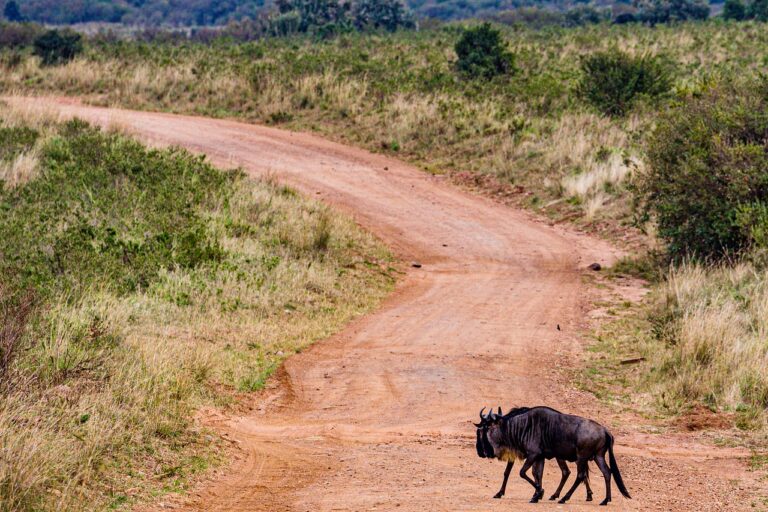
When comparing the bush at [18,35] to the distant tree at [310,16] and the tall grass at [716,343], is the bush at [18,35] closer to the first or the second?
the distant tree at [310,16]

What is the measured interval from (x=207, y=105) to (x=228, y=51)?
7148 millimetres

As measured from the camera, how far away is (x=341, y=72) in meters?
29.8

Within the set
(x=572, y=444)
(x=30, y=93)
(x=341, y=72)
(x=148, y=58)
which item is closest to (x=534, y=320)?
(x=572, y=444)

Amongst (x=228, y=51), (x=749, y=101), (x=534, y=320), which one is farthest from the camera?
(x=228, y=51)

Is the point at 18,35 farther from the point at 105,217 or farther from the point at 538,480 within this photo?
the point at 538,480

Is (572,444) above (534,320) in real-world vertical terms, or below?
above

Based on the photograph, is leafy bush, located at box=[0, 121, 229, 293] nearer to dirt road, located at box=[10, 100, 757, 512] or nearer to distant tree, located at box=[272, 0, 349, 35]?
dirt road, located at box=[10, 100, 757, 512]

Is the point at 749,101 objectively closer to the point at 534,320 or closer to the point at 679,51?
the point at 534,320

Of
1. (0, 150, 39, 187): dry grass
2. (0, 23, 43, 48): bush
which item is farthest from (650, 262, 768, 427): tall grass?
(0, 23, 43, 48): bush

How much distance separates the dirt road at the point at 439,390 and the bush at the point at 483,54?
988 cm

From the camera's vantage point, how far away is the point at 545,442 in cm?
673

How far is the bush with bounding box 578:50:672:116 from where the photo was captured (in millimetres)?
25406

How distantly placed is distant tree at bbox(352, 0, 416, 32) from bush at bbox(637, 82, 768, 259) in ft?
135

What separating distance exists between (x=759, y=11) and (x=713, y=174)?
3886 cm
